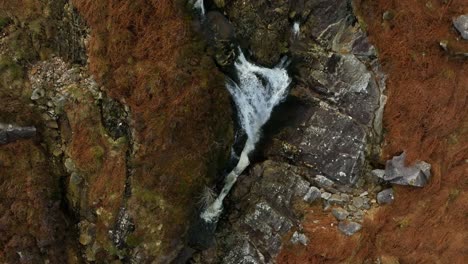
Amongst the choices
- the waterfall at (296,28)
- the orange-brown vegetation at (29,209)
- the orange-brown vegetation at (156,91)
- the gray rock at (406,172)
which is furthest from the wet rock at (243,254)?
the waterfall at (296,28)

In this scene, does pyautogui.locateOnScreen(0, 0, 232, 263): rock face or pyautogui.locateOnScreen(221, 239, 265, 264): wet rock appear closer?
pyautogui.locateOnScreen(0, 0, 232, 263): rock face

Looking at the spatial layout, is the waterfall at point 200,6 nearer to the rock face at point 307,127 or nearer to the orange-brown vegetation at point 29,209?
the rock face at point 307,127

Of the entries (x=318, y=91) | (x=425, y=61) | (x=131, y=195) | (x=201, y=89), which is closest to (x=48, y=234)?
(x=131, y=195)

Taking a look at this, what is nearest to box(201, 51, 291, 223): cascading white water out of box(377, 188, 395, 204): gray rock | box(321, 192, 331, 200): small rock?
box(321, 192, 331, 200): small rock

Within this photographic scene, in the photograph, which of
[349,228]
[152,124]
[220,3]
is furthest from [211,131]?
[349,228]

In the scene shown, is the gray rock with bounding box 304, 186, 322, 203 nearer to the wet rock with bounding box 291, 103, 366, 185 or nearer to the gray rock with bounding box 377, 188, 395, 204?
the wet rock with bounding box 291, 103, 366, 185
